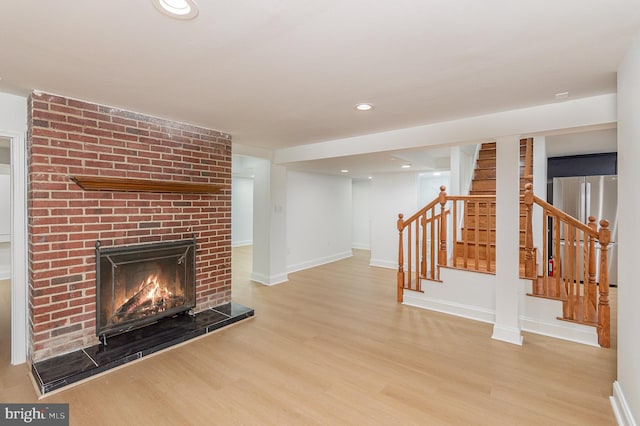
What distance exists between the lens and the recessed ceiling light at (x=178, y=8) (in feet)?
4.37

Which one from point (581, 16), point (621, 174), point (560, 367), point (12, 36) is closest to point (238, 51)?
point (12, 36)

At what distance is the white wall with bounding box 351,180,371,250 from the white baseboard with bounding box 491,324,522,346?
5.53m

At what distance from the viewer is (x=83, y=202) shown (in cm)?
268

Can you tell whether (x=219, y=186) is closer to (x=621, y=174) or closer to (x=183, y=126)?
(x=183, y=126)

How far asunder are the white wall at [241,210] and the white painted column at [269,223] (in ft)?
15.3

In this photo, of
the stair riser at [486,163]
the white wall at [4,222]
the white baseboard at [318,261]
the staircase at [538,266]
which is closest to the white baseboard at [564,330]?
the staircase at [538,266]

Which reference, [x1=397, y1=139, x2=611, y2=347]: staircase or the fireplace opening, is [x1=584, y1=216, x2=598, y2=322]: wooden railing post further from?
the fireplace opening

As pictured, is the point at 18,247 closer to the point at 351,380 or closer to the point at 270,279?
the point at 351,380

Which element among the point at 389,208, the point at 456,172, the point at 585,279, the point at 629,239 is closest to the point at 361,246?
the point at 389,208

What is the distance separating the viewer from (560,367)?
2539 mm

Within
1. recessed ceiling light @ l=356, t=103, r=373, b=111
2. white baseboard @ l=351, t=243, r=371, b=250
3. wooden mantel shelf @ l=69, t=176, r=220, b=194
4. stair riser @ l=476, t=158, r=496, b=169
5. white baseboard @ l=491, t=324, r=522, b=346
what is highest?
recessed ceiling light @ l=356, t=103, r=373, b=111

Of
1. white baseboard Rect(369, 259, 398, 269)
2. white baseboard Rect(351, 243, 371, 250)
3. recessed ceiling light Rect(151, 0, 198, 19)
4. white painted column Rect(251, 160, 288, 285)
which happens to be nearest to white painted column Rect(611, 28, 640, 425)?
recessed ceiling light Rect(151, 0, 198, 19)

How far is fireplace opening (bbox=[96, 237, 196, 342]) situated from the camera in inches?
110

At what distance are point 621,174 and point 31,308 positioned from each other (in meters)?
4.40
